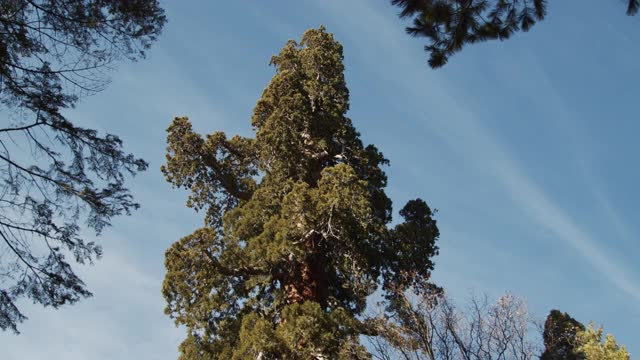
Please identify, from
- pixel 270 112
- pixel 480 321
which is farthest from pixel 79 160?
pixel 270 112

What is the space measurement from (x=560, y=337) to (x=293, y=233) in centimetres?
634

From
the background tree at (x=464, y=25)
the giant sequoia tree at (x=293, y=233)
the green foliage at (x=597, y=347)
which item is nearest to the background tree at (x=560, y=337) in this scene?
the green foliage at (x=597, y=347)

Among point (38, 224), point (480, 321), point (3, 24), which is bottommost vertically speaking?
point (38, 224)

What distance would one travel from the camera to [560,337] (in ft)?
41.7

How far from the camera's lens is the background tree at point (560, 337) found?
11.6 metres

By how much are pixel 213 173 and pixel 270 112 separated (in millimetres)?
2484

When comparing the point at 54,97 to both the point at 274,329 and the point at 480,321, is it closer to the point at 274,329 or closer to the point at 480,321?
the point at 274,329

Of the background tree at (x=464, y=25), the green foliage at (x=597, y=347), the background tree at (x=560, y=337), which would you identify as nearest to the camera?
the background tree at (x=464, y=25)

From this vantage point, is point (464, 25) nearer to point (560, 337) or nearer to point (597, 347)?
point (560, 337)

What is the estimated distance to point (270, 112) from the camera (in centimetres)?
1599

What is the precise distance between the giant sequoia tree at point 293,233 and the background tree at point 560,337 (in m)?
2.84

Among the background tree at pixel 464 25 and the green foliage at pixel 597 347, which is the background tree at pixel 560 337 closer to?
the green foliage at pixel 597 347

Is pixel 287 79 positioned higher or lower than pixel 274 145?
higher

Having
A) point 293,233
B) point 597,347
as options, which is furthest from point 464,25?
point 597,347
